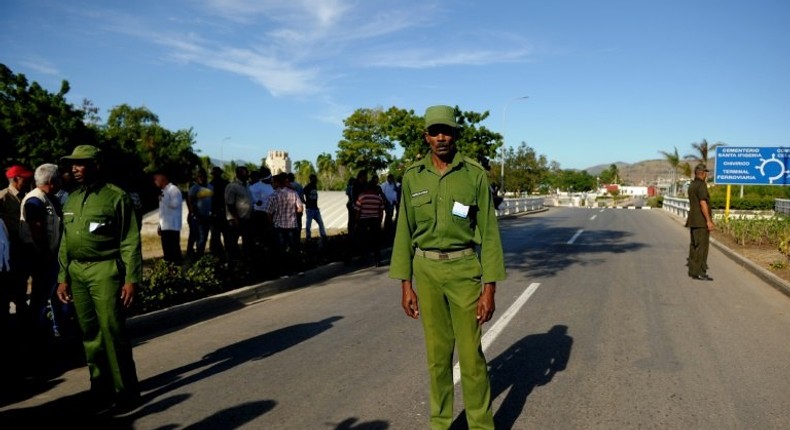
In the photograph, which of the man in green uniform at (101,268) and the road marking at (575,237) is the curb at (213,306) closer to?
the man in green uniform at (101,268)

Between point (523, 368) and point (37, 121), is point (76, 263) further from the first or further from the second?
point (37, 121)

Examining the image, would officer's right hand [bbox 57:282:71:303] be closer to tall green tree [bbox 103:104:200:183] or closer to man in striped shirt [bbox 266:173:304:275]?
man in striped shirt [bbox 266:173:304:275]

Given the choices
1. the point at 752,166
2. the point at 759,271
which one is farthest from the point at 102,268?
the point at 752,166

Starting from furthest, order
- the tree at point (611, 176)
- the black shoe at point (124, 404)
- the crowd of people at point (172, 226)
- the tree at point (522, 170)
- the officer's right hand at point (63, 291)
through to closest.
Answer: the tree at point (611, 176), the tree at point (522, 170), the crowd of people at point (172, 226), the officer's right hand at point (63, 291), the black shoe at point (124, 404)

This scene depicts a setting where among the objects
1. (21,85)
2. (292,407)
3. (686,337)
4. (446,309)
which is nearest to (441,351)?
(446,309)

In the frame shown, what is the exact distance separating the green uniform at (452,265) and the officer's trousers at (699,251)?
8087 mm

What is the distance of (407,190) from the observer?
348 cm

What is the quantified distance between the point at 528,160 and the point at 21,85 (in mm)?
47331

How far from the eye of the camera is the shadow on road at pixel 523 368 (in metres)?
4.07

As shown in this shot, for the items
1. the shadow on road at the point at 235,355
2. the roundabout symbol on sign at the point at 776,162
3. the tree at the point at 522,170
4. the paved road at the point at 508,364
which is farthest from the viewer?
the tree at the point at 522,170

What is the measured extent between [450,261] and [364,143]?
65209mm

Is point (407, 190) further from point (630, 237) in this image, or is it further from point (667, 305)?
point (630, 237)

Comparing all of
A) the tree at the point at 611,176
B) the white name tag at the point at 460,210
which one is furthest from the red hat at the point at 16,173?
the tree at the point at 611,176

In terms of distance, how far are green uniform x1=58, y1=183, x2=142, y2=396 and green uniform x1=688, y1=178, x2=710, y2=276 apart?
29.9 ft
